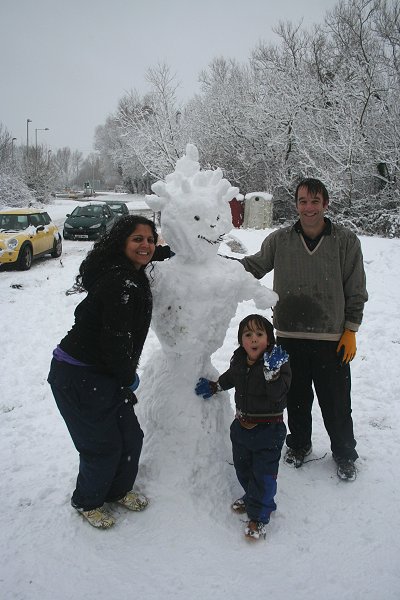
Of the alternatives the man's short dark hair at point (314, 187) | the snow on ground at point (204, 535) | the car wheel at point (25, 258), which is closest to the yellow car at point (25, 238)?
the car wheel at point (25, 258)

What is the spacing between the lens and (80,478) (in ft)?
8.18

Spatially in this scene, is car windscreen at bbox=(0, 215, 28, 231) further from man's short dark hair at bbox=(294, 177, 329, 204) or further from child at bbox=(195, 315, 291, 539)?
child at bbox=(195, 315, 291, 539)

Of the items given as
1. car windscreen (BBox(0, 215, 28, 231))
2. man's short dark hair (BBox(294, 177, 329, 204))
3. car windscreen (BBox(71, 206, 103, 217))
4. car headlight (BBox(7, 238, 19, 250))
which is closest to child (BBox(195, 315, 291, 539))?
man's short dark hair (BBox(294, 177, 329, 204))

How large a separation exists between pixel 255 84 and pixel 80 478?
739 inches

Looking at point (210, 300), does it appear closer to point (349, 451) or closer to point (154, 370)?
point (154, 370)

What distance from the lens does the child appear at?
7.86ft

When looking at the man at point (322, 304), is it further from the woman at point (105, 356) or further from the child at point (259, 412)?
the woman at point (105, 356)

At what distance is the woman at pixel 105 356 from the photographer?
221 centimetres

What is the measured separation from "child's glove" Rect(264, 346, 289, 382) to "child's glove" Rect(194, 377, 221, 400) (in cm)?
50

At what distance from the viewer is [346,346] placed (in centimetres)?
287

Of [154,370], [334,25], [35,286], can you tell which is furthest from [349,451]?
[334,25]

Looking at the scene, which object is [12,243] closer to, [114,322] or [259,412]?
[114,322]

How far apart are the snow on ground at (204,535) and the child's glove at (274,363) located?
77cm

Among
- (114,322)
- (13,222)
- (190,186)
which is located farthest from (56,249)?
(114,322)
